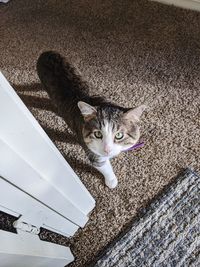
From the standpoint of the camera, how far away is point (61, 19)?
1.69m

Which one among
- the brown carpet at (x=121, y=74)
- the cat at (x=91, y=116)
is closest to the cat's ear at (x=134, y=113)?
the cat at (x=91, y=116)

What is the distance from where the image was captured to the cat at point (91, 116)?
854 mm

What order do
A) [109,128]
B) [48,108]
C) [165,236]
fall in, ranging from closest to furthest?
[109,128], [165,236], [48,108]

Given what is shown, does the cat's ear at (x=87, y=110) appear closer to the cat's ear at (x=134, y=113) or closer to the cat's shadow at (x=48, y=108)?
the cat's ear at (x=134, y=113)

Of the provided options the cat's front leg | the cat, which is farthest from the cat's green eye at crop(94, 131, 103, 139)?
the cat's front leg

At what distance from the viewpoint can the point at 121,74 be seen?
4.65 ft

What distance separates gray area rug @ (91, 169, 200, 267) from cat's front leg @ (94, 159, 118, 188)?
0.15m

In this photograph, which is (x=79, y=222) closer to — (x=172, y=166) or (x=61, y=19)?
(x=172, y=166)

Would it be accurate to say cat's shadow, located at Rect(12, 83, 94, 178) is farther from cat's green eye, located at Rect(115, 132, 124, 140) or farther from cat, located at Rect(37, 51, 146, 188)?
cat's green eye, located at Rect(115, 132, 124, 140)

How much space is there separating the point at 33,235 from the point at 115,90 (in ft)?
2.51

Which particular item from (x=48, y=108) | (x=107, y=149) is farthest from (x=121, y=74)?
(x=107, y=149)

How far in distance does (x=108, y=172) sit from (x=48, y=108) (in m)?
0.46

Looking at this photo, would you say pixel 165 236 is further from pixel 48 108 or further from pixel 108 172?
pixel 48 108

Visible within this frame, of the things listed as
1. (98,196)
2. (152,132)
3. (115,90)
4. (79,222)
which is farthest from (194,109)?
(79,222)
